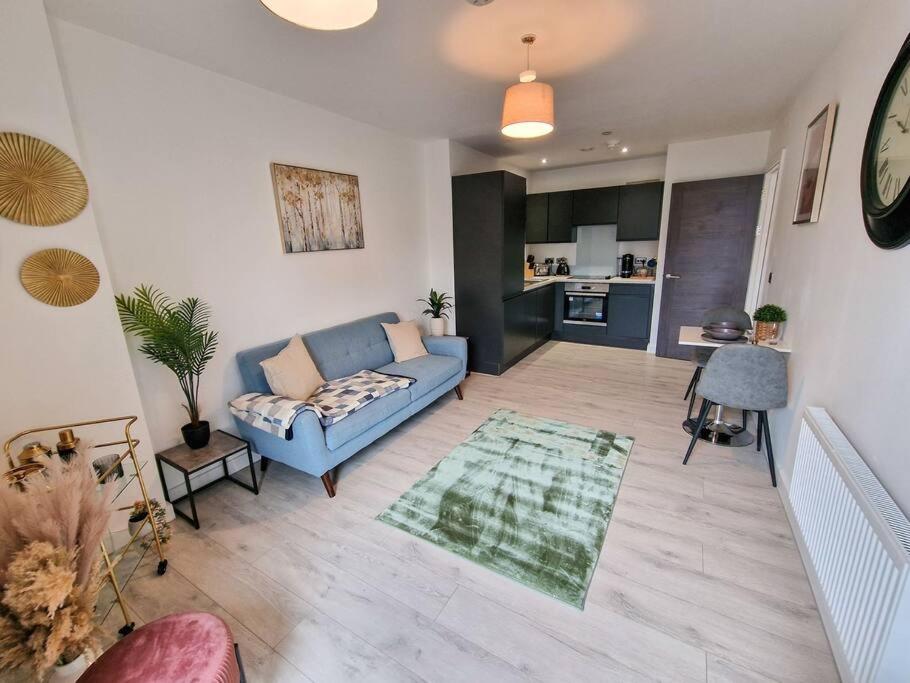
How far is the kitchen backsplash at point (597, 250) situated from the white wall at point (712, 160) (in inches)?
31.7

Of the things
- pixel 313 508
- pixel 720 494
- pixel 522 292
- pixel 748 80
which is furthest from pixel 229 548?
pixel 748 80

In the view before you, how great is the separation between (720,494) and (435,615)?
1.82 metres

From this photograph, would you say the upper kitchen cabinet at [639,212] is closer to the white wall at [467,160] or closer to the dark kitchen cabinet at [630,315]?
the dark kitchen cabinet at [630,315]

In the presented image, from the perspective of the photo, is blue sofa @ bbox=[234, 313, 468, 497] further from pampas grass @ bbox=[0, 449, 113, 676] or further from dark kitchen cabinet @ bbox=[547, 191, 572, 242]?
dark kitchen cabinet @ bbox=[547, 191, 572, 242]

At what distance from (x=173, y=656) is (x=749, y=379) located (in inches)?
115

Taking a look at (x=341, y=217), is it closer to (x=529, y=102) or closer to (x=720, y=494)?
(x=529, y=102)

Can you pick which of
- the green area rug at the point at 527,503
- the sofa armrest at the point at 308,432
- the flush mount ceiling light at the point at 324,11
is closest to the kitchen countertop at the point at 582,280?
the green area rug at the point at 527,503

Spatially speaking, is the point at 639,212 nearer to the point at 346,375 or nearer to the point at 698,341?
the point at 698,341

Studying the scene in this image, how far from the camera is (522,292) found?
4.78 m

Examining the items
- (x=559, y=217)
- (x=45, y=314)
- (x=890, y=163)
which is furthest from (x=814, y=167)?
(x=45, y=314)

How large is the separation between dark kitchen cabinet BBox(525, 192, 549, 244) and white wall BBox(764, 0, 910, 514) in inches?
131

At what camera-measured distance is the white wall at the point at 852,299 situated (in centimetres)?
131

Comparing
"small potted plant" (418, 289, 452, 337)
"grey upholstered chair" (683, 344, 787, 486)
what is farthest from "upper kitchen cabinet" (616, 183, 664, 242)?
"grey upholstered chair" (683, 344, 787, 486)

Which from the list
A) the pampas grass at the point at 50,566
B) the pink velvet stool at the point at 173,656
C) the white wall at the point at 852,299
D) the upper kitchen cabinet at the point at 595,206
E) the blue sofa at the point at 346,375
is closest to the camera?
the pampas grass at the point at 50,566
